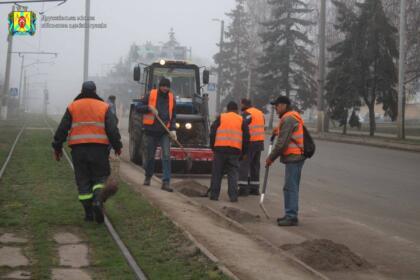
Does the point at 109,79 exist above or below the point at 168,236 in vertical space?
above

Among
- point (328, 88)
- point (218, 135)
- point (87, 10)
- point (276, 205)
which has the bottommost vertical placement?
point (276, 205)

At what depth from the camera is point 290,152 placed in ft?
34.7

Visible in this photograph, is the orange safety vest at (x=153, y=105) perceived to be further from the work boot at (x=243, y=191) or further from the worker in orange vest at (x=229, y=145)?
the work boot at (x=243, y=191)

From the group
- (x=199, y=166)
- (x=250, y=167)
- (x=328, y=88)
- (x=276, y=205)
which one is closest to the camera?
(x=276, y=205)

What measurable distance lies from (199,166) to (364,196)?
4644 millimetres

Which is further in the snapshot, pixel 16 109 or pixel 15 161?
pixel 16 109

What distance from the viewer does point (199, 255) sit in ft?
25.4

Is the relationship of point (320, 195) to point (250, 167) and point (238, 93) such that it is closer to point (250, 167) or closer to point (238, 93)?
point (250, 167)

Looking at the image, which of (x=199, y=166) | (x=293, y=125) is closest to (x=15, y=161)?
(x=199, y=166)

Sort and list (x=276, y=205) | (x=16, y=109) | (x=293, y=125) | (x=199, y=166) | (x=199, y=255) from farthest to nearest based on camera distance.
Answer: (x=16, y=109) < (x=199, y=166) < (x=276, y=205) < (x=293, y=125) < (x=199, y=255)

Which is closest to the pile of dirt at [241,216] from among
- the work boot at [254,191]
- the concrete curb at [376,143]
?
the work boot at [254,191]

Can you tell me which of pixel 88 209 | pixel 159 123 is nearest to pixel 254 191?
pixel 159 123

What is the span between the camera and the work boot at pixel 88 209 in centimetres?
956

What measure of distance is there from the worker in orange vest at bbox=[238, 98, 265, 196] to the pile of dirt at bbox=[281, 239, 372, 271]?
580 cm
